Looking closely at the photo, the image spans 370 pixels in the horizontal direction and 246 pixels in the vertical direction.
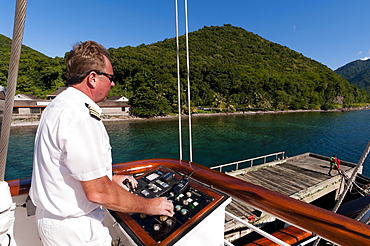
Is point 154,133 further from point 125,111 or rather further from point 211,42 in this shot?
point 211,42

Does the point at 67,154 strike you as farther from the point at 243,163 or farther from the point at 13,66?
the point at 243,163

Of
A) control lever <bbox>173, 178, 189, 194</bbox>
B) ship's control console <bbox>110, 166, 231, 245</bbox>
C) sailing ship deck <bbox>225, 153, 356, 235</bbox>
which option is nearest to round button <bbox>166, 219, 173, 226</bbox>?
ship's control console <bbox>110, 166, 231, 245</bbox>

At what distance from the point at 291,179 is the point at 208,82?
66.1 meters

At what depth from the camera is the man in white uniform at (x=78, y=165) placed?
73 cm

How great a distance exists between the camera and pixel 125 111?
43062 mm

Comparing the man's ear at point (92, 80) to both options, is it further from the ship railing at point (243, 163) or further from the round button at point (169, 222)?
the ship railing at point (243, 163)

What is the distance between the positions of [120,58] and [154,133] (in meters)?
56.3

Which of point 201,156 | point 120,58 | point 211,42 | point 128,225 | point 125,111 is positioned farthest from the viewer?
point 211,42

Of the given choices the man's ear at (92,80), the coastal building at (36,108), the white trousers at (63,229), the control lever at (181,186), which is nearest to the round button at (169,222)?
the control lever at (181,186)

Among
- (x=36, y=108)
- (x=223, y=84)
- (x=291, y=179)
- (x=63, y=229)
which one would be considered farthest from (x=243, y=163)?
(x=223, y=84)

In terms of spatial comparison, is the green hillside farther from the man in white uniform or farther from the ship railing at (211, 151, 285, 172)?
the man in white uniform

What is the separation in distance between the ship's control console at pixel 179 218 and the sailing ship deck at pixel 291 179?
5.13m

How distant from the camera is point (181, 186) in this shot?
1240 millimetres

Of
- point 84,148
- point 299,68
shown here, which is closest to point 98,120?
point 84,148
